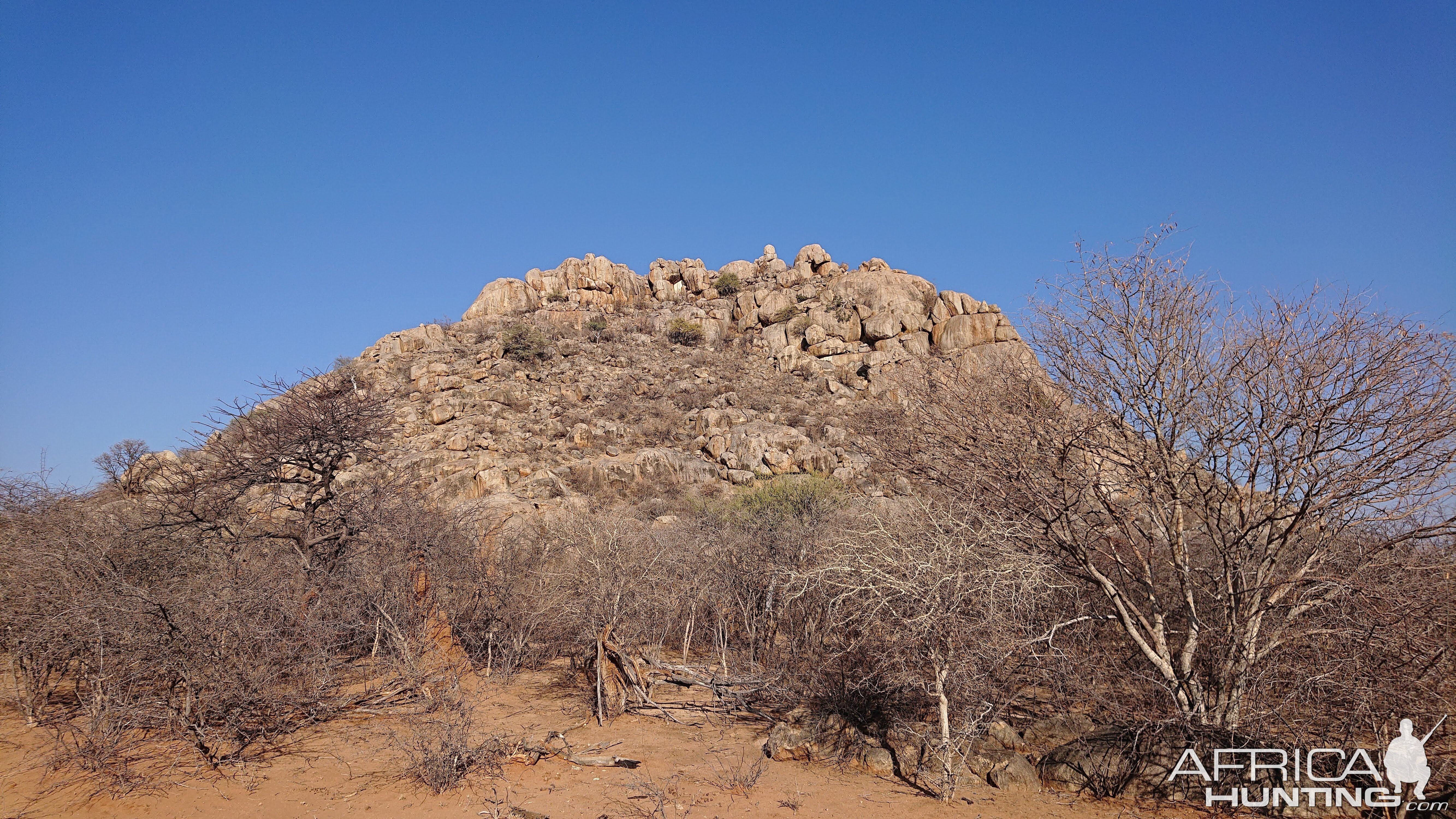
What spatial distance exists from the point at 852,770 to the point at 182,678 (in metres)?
6.41

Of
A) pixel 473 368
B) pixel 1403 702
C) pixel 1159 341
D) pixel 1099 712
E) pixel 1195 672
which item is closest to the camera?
pixel 1403 702

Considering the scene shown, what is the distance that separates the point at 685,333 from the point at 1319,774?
34064 mm

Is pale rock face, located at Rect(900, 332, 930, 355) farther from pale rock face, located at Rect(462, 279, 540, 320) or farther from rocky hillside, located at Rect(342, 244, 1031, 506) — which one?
pale rock face, located at Rect(462, 279, 540, 320)

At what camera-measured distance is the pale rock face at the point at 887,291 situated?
36.3 meters

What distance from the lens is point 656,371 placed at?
33719 mm

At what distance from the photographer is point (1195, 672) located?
6184mm

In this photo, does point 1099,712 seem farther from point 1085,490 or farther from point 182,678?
point 182,678

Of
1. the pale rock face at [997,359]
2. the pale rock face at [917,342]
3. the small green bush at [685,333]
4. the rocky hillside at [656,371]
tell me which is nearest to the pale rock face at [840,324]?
the rocky hillside at [656,371]

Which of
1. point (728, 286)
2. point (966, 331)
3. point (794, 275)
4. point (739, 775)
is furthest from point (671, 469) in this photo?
point (728, 286)

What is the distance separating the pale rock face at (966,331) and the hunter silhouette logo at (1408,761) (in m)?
27.2

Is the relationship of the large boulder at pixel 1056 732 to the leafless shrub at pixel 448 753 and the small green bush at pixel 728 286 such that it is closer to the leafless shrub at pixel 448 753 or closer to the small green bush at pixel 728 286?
the leafless shrub at pixel 448 753

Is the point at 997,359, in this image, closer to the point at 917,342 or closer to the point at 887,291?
the point at 917,342

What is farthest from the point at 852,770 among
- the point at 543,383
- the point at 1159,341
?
the point at 543,383

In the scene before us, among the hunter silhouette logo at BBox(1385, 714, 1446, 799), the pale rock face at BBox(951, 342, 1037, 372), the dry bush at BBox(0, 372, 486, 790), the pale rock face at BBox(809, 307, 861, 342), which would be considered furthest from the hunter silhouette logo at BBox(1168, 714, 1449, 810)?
the pale rock face at BBox(809, 307, 861, 342)
